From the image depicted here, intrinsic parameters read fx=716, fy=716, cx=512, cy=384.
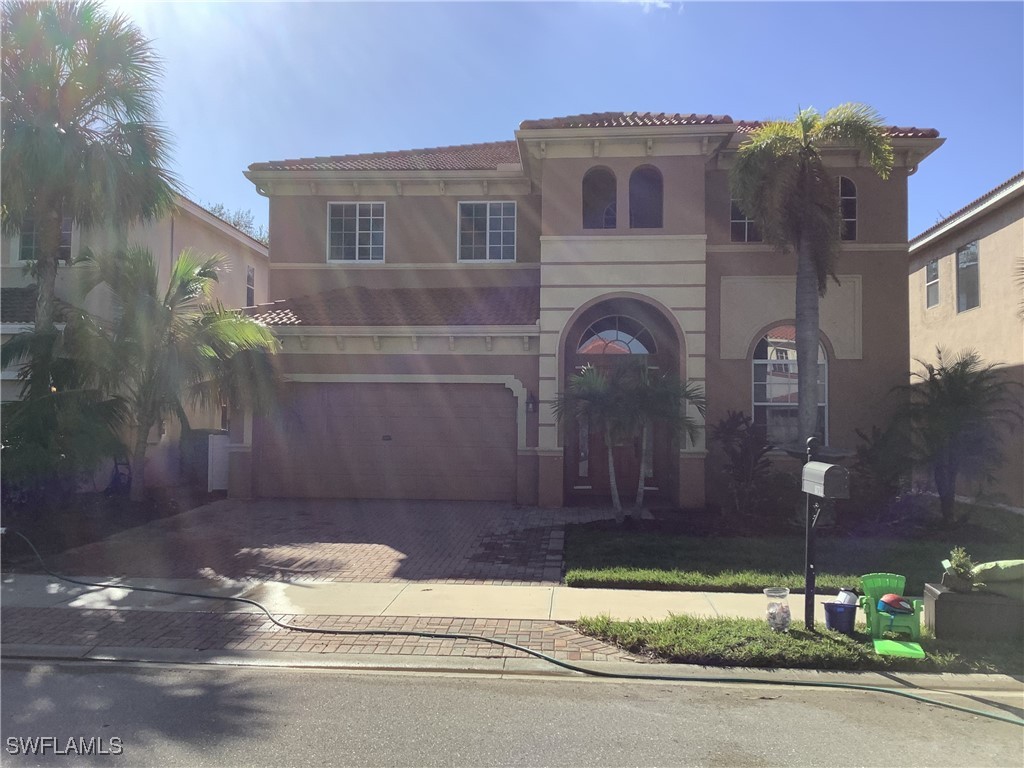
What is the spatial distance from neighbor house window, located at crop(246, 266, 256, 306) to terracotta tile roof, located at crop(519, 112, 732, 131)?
40.6 feet

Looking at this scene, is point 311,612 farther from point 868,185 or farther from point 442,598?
point 868,185

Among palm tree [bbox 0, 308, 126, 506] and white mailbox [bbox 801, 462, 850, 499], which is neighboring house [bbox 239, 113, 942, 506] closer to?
palm tree [bbox 0, 308, 126, 506]

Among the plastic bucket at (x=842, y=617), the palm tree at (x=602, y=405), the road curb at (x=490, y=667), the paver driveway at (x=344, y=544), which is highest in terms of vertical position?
the palm tree at (x=602, y=405)

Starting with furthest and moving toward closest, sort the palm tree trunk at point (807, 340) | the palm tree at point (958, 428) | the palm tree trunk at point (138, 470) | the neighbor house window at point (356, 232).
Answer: the neighbor house window at point (356, 232)
the palm tree trunk at point (138, 470)
the palm tree trunk at point (807, 340)
the palm tree at point (958, 428)

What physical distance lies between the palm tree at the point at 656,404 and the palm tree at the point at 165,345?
6.97 m

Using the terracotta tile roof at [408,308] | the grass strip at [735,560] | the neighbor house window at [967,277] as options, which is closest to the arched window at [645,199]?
the terracotta tile roof at [408,308]

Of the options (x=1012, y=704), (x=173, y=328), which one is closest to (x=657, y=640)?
(x=1012, y=704)

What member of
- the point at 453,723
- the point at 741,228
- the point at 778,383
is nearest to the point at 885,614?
the point at 453,723

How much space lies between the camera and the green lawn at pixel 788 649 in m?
6.13

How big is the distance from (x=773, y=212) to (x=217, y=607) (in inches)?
407

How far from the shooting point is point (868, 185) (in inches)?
585

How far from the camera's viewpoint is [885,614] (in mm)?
6547

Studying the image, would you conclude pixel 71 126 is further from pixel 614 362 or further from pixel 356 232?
pixel 614 362

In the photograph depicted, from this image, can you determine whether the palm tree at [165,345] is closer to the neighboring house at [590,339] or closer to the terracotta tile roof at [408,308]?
the neighboring house at [590,339]
